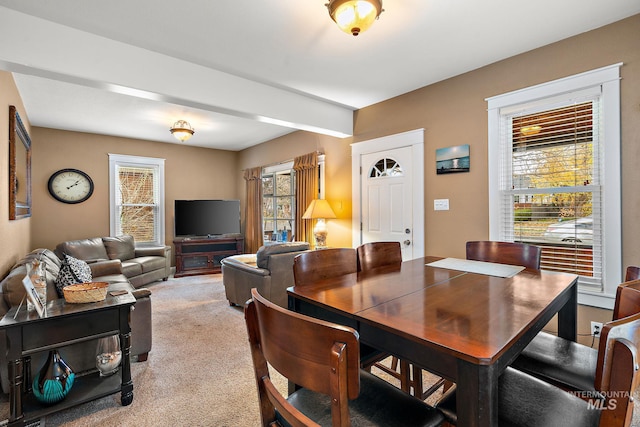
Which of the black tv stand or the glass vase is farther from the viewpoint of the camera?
the black tv stand

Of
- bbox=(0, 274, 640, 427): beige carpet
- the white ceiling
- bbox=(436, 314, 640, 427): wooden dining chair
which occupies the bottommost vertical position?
bbox=(0, 274, 640, 427): beige carpet

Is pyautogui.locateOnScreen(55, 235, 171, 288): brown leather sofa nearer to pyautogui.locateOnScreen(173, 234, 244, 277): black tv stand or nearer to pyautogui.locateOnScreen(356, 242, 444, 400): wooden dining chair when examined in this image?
pyautogui.locateOnScreen(173, 234, 244, 277): black tv stand

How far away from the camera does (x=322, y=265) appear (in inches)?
68.0

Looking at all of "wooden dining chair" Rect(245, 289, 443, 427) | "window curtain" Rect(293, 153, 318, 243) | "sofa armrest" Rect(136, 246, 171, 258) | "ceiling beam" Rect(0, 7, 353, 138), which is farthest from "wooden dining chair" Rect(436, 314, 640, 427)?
"sofa armrest" Rect(136, 246, 171, 258)

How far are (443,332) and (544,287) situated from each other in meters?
0.86

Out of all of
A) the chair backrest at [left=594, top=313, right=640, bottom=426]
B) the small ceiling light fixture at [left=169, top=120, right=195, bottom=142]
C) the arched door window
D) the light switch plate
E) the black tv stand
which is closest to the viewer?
the chair backrest at [left=594, top=313, right=640, bottom=426]

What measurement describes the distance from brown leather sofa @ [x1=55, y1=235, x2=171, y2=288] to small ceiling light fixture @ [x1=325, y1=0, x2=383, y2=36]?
A: 177 inches

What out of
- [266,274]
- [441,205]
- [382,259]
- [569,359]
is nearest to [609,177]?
[441,205]

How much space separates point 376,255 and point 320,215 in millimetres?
2265

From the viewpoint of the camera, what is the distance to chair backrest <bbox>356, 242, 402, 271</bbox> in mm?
1994

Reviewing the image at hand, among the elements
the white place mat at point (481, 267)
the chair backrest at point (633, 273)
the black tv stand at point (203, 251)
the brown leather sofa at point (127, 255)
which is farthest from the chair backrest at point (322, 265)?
the black tv stand at point (203, 251)

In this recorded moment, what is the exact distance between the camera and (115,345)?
6.81 ft

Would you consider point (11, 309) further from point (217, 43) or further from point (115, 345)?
point (217, 43)

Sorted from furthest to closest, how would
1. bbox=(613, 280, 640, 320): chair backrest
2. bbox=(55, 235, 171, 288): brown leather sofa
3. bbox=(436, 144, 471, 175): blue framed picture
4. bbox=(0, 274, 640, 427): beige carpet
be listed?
bbox=(55, 235, 171, 288): brown leather sofa, bbox=(436, 144, 471, 175): blue framed picture, bbox=(0, 274, 640, 427): beige carpet, bbox=(613, 280, 640, 320): chair backrest
